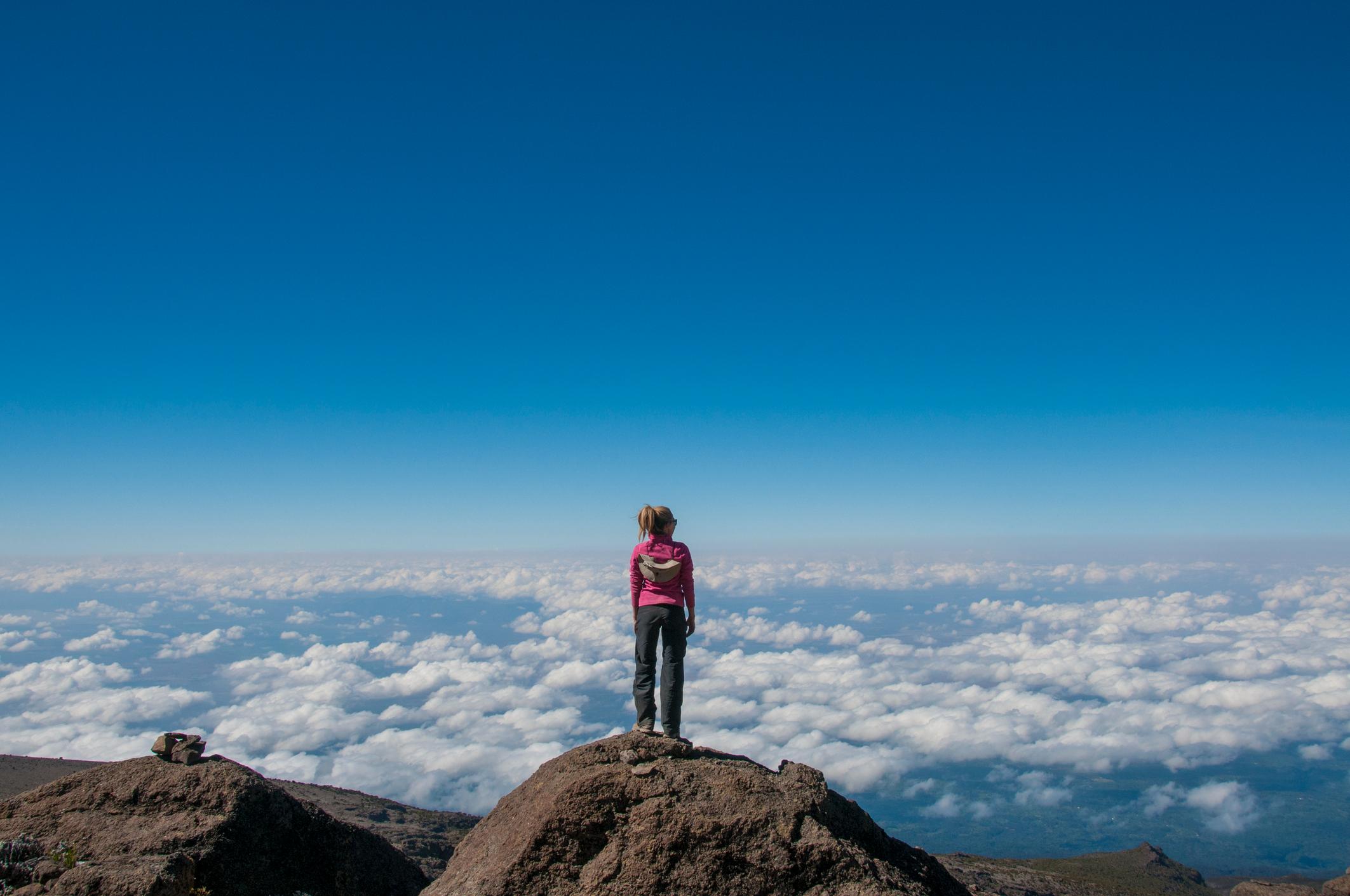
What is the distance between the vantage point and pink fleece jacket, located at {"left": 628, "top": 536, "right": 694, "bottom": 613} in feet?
31.6

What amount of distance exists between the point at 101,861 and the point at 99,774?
288 cm

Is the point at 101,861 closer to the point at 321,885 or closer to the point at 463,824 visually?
the point at 321,885

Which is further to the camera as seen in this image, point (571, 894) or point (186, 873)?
point (186, 873)

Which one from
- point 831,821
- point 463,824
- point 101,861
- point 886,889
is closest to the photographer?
point 886,889

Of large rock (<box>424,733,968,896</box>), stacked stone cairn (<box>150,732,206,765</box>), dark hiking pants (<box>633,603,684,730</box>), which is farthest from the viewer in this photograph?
stacked stone cairn (<box>150,732,206,765</box>)

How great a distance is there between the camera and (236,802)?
895 cm

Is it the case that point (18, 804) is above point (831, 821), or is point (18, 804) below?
below

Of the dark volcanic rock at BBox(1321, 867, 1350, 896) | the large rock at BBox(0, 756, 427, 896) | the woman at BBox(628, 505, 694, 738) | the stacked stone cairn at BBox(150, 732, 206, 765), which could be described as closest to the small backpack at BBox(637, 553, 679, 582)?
the woman at BBox(628, 505, 694, 738)

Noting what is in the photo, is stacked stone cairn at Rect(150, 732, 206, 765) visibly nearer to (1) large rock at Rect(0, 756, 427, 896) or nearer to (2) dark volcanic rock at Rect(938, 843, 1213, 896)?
(1) large rock at Rect(0, 756, 427, 896)

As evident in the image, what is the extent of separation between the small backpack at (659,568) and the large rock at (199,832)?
5.84m

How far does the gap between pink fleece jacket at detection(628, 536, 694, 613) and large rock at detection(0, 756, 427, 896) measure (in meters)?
5.39

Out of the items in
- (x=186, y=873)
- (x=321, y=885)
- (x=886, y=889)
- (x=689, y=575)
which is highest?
(x=689, y=575)

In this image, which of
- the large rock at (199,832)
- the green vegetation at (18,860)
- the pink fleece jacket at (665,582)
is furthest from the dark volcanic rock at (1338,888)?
the green vegetation at (18,860)

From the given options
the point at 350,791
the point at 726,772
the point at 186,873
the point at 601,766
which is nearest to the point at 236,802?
the point at 186,873
